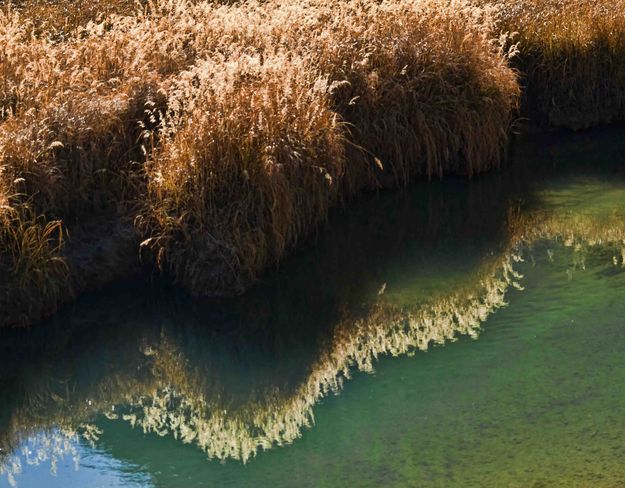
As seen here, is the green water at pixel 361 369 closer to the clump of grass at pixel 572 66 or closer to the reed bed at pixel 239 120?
the reed bed at pixel 239 120

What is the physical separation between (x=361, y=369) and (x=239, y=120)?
2.17m

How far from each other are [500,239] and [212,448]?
11.3 ft

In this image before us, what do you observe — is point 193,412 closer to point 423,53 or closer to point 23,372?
point 23,372

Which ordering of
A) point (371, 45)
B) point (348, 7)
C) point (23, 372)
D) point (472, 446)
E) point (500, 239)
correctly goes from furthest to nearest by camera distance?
1. point (348, 7)
2. point (371, 45)
3. point (500, 239)
4. point (23, 372)
5. point (472, 446)

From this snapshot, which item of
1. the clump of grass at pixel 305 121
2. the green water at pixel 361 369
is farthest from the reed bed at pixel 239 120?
the green water at pixel 361 369

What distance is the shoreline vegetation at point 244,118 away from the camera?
7336 mm

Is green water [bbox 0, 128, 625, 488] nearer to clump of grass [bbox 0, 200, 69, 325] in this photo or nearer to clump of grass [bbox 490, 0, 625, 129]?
clump of grass [bbox 0, 200, 69, 325]

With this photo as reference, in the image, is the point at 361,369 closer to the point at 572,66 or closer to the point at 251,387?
the point at 251,387

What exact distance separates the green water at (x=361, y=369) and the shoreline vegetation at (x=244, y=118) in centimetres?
32

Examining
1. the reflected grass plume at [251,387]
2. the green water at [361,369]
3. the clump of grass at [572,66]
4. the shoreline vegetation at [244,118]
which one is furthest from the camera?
the clump of grass at [572,66]

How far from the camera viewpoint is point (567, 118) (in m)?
10.5

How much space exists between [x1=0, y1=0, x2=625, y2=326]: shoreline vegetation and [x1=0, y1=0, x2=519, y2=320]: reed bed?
16 millimetres

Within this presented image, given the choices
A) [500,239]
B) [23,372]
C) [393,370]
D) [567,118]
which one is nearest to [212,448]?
[393,370]

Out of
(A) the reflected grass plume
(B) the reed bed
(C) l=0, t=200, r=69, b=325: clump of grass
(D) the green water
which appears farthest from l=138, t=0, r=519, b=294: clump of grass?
(A) the reflected grass plume
